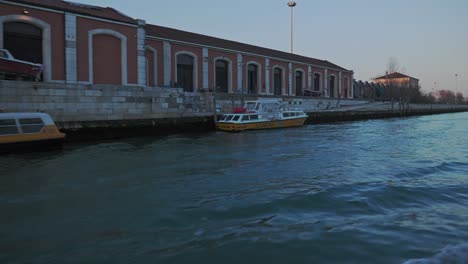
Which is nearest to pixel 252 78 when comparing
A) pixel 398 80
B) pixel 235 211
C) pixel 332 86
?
pixel 332 86

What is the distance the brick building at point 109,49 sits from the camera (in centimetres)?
2041

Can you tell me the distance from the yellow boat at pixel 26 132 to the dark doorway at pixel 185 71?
16.8 metres

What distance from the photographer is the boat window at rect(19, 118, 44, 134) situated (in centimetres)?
1379

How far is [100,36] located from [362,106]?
34569mm

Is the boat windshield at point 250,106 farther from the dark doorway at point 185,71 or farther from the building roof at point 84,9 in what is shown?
the building roof at point 84,9

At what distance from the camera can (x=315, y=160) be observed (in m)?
11.8

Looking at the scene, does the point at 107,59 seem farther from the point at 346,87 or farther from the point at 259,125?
the point at 346,87

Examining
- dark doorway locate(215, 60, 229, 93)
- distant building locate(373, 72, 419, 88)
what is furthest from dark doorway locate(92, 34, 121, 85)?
distant building locate(373, 72, 419, 88)

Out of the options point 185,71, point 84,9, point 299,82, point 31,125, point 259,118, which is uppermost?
point 84,9

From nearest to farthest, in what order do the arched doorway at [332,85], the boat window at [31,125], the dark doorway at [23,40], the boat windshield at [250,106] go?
the boat window at [31,125]
the dark doorway at [23,40]
the boat windshield at [250,106]
the arched doorway at [332,85]

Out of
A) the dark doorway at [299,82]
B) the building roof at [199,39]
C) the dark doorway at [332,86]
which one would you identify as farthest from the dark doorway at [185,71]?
the dark doorway at [332,86]

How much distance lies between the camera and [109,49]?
22.9 metres

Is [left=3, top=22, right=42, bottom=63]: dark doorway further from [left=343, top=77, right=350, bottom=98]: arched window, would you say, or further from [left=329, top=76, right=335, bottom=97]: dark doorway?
[left=343, top=77, right=350, bottom=98]: arched window

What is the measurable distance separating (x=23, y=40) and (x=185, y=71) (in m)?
13.2
